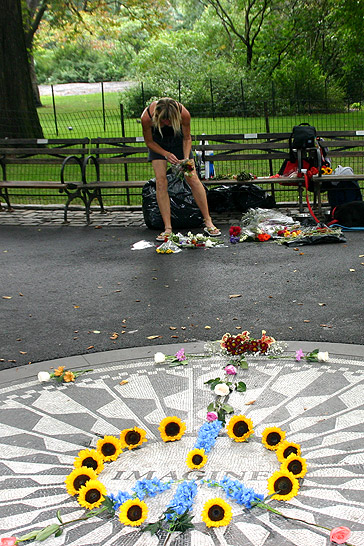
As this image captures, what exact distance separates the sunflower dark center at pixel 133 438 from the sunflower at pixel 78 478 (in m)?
0.37

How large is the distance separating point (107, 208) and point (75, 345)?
6453 millimetres

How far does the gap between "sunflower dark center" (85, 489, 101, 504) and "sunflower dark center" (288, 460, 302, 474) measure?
86 centimetres

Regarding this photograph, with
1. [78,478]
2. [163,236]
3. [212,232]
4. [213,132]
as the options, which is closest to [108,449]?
[78,478]

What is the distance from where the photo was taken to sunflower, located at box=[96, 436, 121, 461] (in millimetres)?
3303

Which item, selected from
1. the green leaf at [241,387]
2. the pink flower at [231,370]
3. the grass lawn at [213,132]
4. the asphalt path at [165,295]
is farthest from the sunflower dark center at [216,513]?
the grass lawn at [213,132]

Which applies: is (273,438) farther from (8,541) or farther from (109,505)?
(8,541)

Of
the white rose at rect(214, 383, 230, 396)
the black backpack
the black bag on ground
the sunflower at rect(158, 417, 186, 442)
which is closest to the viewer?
the sunflower at rect(158, 417, 186, 442)

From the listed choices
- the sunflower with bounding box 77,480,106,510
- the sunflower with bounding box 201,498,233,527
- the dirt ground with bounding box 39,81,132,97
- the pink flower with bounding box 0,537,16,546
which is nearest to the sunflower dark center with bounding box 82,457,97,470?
the sunflower with bounding box 77,480,106,510

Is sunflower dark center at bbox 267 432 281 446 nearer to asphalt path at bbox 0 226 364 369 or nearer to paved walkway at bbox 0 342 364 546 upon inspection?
paved walkway at bbox 0 342 364 546

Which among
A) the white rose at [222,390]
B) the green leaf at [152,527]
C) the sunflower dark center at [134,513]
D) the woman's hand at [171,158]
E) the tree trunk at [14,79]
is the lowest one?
the green leaf at [152,527]

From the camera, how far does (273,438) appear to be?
10.9ft

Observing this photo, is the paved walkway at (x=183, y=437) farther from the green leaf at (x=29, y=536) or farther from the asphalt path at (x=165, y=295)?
the asphalt path at (x=165, y=295)

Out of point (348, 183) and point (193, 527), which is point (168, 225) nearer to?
point (348, 183)

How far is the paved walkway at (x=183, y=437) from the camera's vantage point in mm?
→ 2773
